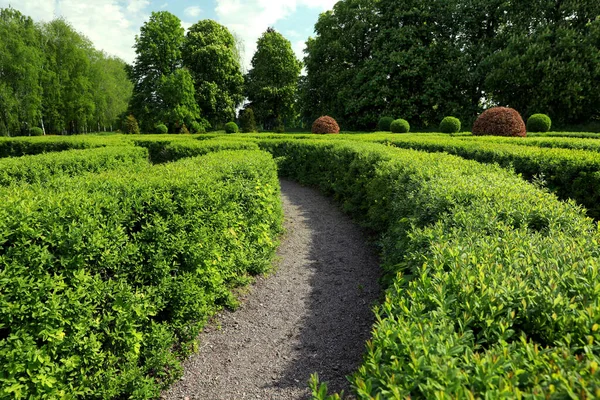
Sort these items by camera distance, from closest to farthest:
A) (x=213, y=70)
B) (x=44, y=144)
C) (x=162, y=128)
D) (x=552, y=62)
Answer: (x=44, y=144)
(x=552, y=62)
(x=162, y=128)
(x=213, y=70)

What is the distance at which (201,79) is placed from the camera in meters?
35.7

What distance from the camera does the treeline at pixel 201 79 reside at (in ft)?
104

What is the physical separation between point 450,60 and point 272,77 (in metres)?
19.6

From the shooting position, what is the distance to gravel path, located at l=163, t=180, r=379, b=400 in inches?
121

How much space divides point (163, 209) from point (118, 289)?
0.82 meters

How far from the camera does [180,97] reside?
30.5 m

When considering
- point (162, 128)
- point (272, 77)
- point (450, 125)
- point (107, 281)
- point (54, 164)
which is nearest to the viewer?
point (107, 281)

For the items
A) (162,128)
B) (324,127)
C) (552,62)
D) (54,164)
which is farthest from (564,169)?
(162,128)

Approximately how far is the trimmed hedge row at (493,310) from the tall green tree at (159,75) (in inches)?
1244

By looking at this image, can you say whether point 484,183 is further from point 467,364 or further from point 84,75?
point 84,75

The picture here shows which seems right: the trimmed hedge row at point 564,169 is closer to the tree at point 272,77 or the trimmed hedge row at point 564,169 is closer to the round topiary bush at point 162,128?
the round topiary bush at point 162,128

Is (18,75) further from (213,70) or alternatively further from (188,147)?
(188,147)

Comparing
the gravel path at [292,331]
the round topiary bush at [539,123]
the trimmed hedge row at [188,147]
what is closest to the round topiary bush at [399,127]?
the round topiary bush at [539,123]

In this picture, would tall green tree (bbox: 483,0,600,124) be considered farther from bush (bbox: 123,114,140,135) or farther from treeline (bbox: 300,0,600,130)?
bush (bbox: 123,114,140,135)
